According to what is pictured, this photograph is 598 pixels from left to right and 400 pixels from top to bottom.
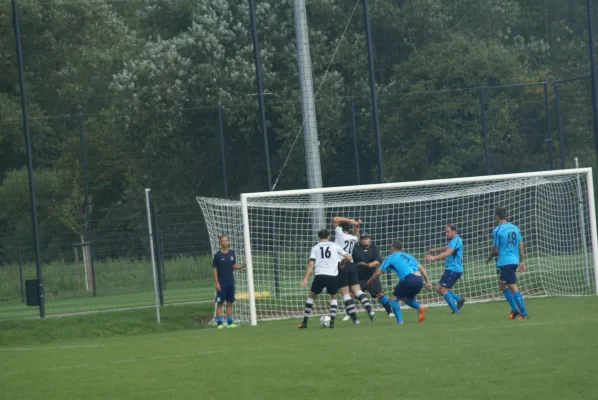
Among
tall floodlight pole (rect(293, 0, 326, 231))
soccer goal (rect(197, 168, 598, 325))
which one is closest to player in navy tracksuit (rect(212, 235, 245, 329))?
soccer goal (rect(197, 168, 598, 325))

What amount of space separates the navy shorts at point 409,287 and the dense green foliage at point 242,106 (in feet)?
66.3

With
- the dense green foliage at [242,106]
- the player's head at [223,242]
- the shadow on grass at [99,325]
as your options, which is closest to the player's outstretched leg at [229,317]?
the player's head at [223,242]

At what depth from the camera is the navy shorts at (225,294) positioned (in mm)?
20797

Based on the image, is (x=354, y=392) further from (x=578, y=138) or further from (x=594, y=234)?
(x=578, y=138)

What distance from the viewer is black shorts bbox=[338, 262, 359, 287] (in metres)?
19.2

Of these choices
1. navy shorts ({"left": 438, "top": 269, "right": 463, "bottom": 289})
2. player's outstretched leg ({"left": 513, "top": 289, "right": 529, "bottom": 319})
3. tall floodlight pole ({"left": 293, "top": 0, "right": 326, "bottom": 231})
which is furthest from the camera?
tall floodlight pole ({"left": 293, "top": 0, "right": 326, "bottom": 231})

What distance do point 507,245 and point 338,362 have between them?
6.13 meters

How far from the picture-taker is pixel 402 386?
34.7 feet

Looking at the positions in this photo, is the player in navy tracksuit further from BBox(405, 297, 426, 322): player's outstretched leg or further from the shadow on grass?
BBox(405, 297, 426, 322): player's outstretched leg

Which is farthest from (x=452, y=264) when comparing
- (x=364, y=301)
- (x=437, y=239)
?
(x=437, y=239)

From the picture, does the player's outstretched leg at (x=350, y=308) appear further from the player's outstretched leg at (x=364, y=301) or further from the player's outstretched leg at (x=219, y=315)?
the player's outstretched leg at (x=219, y=315)

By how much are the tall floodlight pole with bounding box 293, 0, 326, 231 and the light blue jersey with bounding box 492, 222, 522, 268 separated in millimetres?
6621

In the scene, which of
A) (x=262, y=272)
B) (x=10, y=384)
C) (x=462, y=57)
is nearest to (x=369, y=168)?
(x=462, y=57)

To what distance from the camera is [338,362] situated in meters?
12.8
